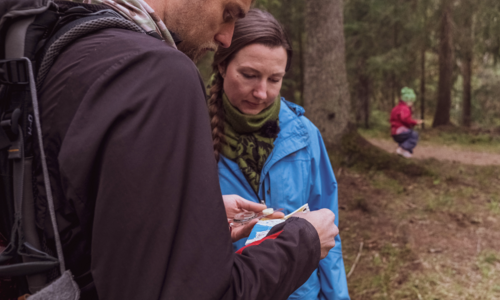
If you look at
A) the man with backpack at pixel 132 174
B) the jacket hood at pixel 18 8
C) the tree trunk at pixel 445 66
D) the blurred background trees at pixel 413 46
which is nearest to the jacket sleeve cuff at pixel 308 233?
the man with backpack at pixel 132 174

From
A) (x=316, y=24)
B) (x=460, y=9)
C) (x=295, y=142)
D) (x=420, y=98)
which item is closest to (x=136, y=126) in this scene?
(x=295, y=142)

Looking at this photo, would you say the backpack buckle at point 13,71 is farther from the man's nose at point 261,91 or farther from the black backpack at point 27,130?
the man's nose at point 261,91

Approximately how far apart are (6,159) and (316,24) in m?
6.66

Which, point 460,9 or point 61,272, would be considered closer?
point 61,272

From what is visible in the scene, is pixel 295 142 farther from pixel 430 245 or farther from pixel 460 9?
pixel 460 9

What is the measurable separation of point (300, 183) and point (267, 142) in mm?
321

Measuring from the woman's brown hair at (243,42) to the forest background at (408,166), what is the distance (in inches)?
102

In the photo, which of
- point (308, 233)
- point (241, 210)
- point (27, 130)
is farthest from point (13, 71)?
point (241, 210)

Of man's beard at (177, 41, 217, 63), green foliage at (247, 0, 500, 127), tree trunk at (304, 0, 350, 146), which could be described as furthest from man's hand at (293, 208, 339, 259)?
green foliage at (247, 0, 500, 127)

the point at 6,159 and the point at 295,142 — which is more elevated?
the point at 6,159

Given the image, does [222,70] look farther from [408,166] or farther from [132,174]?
[408,166]

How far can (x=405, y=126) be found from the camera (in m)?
9.22

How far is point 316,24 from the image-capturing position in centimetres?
679

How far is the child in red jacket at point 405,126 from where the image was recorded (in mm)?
9109
